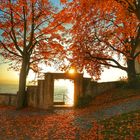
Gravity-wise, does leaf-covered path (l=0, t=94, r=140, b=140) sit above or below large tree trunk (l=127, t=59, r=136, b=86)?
below

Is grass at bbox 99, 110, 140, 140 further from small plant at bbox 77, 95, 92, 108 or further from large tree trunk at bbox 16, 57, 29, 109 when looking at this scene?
large tree trunk at bbox 16, 57, 29, 109

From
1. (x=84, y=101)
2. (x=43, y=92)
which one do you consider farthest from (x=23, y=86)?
(x=84, y=101)

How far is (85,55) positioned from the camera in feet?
96.1

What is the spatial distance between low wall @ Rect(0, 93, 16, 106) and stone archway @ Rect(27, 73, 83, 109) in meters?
2.20

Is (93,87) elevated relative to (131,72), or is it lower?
lower

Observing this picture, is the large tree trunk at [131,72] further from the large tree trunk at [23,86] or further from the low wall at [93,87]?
the large tree trunk at [23,86]

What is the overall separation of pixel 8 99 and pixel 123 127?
64.0 feet

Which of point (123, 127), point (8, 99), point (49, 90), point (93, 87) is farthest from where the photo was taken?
point (8, 99)

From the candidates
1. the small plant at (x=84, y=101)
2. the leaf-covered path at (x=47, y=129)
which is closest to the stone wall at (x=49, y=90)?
the small plant at (x=84, y=101)

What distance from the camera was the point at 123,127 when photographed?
15.9 metres

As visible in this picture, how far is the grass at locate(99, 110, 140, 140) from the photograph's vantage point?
14461 mm

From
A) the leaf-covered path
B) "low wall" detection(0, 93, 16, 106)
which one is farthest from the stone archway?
the leaf-covered path

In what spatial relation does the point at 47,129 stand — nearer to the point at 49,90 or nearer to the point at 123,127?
the point at 123,127

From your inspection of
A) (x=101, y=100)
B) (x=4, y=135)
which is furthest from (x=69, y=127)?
(x=101, y=100)
